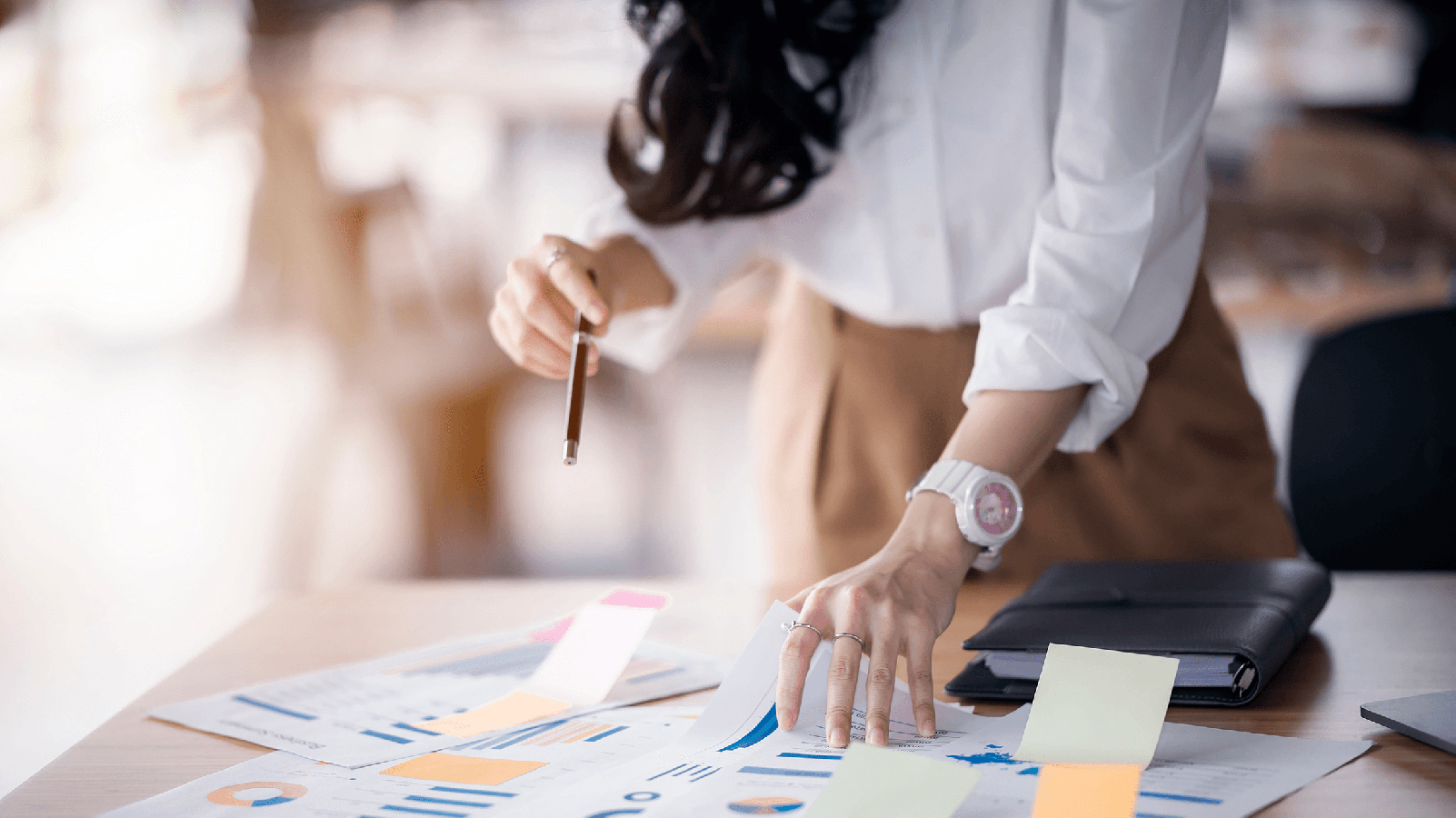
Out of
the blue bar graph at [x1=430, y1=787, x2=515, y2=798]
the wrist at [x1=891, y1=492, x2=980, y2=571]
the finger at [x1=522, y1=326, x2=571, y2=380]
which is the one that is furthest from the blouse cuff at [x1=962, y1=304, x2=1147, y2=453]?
the blue bar graph at [x1=430, y1=787, x2=515, y2=798]

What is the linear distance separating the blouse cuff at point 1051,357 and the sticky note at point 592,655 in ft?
1.00

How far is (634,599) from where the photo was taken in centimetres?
81

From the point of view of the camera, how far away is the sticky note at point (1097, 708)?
53 cm

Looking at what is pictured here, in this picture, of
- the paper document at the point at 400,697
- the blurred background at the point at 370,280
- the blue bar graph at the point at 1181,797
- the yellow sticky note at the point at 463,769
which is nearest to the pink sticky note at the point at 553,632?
the paper document at the point at 400,697

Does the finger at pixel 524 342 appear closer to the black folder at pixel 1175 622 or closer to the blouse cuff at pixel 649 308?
the blouse cuff at pixel 649 308

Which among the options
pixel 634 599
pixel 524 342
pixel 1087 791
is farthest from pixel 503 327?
pixel 1087 791

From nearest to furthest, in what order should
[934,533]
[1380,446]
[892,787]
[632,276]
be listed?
[892,787] → [934,533] → [632,276] → [1380,446]

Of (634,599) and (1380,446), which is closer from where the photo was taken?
(634,599)

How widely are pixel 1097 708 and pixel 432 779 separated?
0.35m

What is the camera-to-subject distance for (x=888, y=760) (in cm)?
50

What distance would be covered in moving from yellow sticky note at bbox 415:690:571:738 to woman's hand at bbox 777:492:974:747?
17 centimetres

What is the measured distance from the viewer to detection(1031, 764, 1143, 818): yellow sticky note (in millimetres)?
478

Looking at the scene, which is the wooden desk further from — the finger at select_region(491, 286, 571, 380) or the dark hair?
the dark hair

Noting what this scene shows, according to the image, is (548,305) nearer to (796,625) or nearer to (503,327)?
(503,327)
